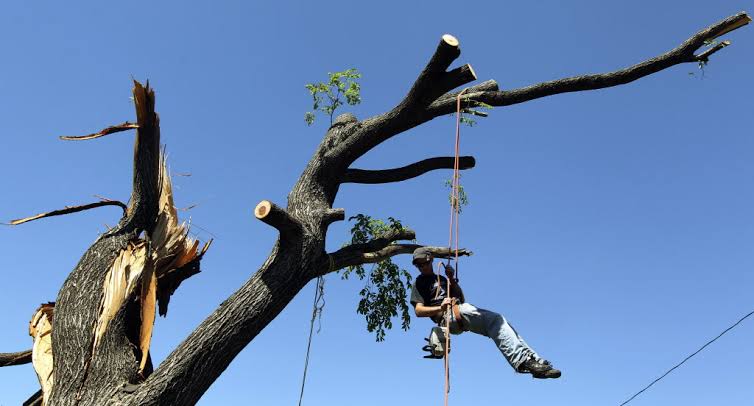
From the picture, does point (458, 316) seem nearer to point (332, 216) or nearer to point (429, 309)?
point (429, 309)

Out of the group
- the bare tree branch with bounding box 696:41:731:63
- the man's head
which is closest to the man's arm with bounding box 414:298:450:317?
the man's head

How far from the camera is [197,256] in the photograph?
7348 mm

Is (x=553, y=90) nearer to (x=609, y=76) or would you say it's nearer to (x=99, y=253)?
(x=609, y=76)

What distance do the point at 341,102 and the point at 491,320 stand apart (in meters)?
3.74

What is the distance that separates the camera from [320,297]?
26.5 ft

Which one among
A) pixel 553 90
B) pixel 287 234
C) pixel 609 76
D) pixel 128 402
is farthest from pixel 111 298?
pixel 609 76

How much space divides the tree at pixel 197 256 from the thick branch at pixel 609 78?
11 mm

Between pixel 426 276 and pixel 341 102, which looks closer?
pixel 426 276

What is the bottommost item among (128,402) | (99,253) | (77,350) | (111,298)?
(128,402)

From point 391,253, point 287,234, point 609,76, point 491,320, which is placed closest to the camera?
point 491,320

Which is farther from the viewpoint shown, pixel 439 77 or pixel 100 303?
pixel 439 77

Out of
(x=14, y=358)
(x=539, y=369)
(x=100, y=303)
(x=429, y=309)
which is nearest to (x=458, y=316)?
(x=429, y=309)

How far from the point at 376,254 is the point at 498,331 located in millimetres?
2528

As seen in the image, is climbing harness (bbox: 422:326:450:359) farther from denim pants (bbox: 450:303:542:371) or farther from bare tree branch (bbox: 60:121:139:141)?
bare tree branch (bbox: 60:121:139:141)
